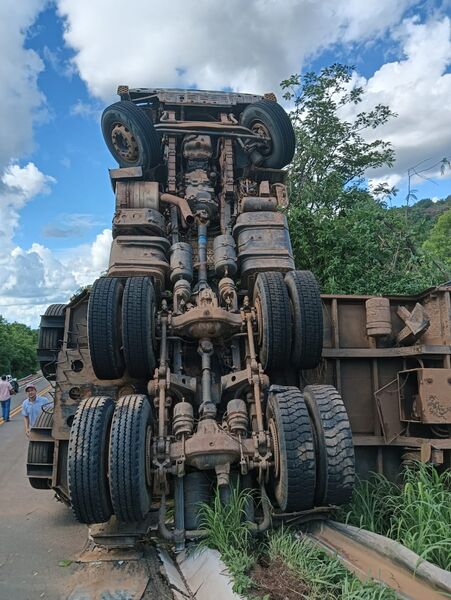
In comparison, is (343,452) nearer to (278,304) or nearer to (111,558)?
(278,304)

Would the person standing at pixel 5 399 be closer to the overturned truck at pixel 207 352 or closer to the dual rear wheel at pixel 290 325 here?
the overturned truck at pixel 207 352

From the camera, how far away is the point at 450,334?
15.4 ft

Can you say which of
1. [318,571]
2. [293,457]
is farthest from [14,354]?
[318,571]

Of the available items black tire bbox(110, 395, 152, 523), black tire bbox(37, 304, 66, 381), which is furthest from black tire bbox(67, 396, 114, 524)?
black tire bbox(37, 304, 66, 381)

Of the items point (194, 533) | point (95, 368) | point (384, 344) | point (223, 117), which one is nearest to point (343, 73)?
point (223, 117)

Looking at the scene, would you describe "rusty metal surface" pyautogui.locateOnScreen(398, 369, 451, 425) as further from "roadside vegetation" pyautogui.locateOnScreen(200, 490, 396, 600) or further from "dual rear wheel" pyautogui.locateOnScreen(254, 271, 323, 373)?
"roadside vegetation" pyautogui.locateOnScreen(200, 490, 396, 600)

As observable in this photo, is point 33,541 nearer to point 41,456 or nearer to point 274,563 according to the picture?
point 41,456

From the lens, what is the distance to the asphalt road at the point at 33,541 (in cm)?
360

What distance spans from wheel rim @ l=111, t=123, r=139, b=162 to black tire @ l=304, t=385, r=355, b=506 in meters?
4.32

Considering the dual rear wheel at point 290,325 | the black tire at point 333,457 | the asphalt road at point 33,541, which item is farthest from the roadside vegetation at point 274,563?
the dual rear wheel at point 290,325

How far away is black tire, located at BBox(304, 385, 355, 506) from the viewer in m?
3.67

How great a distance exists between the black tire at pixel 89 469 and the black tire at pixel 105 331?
84 cm

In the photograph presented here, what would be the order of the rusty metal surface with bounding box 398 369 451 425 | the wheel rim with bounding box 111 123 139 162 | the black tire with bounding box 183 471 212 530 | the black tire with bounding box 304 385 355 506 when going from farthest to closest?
the wheel rim with bounding box 111 123 139 162 < the rusty metal surface with bounding box 398 369 451 425 < the black tire with bounding box 183 471 212 530 < the black tire with bounding box 304 385 355 506

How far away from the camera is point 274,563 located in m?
3.20
